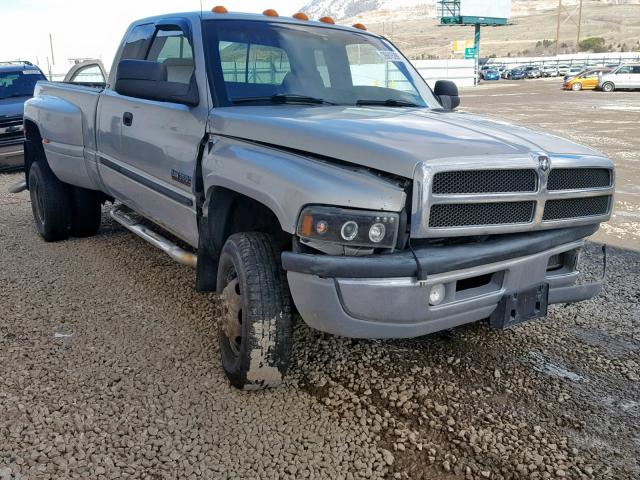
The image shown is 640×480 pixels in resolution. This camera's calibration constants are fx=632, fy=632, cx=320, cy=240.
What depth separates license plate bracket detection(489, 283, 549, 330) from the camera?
2934 millimetres

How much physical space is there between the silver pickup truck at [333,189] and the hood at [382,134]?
0.01 m

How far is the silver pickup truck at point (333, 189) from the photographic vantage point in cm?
261

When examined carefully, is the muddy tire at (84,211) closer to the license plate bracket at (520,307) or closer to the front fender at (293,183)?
the front fender at (293,183)

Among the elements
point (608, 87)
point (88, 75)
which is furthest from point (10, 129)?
point (608, 87)

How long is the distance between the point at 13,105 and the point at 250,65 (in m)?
9.11

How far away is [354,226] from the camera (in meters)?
2.59

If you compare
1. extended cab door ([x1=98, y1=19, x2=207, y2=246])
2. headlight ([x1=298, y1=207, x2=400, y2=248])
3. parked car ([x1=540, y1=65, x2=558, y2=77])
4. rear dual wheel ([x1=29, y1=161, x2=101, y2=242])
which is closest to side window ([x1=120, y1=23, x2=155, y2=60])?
extended cab door ([x1=98, y1=19, x2=207, y2=246])

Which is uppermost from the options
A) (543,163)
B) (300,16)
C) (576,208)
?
(300,16)

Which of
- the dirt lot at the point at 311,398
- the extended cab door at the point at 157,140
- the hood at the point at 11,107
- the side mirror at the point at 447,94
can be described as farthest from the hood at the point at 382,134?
the hood at the point at 11,107

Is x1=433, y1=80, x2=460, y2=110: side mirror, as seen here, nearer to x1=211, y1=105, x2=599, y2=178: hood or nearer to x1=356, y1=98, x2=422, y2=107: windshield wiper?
x1=356, y1=98, x2=422, y2=107: windshield wiper

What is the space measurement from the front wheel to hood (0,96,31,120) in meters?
33.7

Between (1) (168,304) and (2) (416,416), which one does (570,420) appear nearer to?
(2) (416,416)

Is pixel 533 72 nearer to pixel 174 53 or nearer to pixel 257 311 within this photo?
pixel 174 53

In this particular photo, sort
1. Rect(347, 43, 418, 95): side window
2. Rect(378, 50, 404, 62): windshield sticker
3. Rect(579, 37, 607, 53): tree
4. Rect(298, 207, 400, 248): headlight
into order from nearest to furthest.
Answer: Rect(298, 207, 400, 248): headlight
Rect(347, 43, 418, 95): side window
Rect(378, 50, 404, 62): windshield sticker
Rect(579, 37, 607, 53): tree
